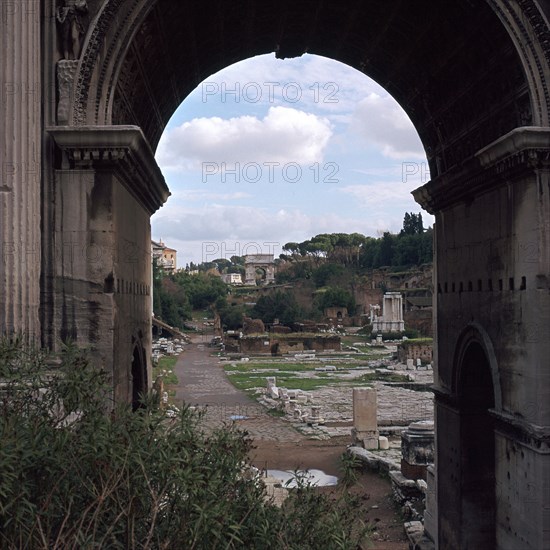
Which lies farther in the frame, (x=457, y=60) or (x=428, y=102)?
(x=428, y=102)

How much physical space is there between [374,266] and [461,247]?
90.9 meters

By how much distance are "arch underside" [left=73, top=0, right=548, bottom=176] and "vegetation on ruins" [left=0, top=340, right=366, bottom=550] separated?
320 centimetres

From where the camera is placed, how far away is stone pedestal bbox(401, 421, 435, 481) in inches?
548

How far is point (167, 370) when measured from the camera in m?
37.9

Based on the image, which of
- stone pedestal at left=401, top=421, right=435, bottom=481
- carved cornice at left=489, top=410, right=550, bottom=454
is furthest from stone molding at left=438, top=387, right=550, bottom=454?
stone pedestal at left=401, top=421, right=435, bottom=481

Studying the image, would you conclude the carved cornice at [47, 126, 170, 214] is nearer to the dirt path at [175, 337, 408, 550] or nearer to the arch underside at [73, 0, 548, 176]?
the arch underside at [73, 0, 548, 176]

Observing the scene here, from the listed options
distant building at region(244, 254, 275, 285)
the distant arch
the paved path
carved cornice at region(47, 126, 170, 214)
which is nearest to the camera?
carved cornice at region(47, 126, 170, 214)

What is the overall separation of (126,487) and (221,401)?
77.3 feet

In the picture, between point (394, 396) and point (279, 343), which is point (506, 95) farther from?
point (279, 343)

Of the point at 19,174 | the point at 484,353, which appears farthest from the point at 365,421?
the point at 19,174

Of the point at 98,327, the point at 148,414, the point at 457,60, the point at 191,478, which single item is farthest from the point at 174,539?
the point at 457,60

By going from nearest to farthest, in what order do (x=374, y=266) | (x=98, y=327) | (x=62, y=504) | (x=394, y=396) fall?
1. (x=62, y=504)
2. (x=98, y=327)
3. (x=394, y=396)
4. (x=374, y=266)

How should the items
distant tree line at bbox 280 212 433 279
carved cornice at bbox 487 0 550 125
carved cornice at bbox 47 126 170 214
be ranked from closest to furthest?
carved cornice at bbox 47 126 170 214 < carved cornice at bbox 487 0 550 125 < distant tree line at bbox 280 212 433 279

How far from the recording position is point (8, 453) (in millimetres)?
3988
